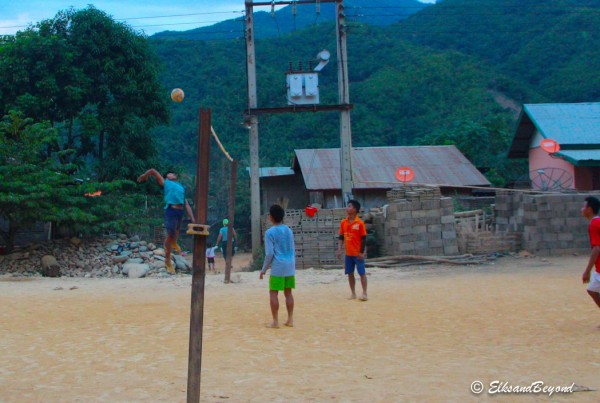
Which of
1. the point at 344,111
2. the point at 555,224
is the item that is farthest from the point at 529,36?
the point at 555,224

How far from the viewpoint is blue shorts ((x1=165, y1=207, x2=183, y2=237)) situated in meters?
11.3

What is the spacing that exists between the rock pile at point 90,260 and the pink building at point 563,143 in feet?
45.1

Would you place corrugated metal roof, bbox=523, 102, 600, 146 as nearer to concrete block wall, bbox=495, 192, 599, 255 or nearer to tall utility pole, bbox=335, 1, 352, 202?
concrete block wall, bbox=495, 192, 599, 255

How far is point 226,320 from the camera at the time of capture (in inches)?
412

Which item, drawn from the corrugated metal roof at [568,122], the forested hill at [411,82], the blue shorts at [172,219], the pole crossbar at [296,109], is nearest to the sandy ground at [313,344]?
the blue shorts at [172,219]

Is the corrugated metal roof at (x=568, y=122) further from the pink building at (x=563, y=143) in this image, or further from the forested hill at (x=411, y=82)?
the forested hill at (x=411, y=82)

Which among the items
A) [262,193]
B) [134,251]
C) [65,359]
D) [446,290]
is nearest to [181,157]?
[262,193]

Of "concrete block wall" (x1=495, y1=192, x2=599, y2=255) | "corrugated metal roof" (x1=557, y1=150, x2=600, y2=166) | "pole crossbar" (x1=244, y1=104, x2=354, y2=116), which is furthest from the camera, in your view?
"corrugated metal roof" (x1=557, y1=150, x2=600, y2=166)

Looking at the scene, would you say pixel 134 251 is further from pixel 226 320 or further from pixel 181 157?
pixel 181 157

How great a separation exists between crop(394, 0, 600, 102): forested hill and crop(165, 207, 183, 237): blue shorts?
40.4 m

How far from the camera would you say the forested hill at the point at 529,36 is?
4766 cm

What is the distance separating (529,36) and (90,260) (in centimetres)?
4576

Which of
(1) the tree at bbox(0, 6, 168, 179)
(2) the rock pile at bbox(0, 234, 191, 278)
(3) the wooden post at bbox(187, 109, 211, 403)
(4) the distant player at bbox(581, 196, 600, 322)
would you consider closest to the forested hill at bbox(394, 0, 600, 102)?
(1) the tree at bbox(0, 6, 168, 179)

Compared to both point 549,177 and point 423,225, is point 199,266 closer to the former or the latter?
point 423,225
